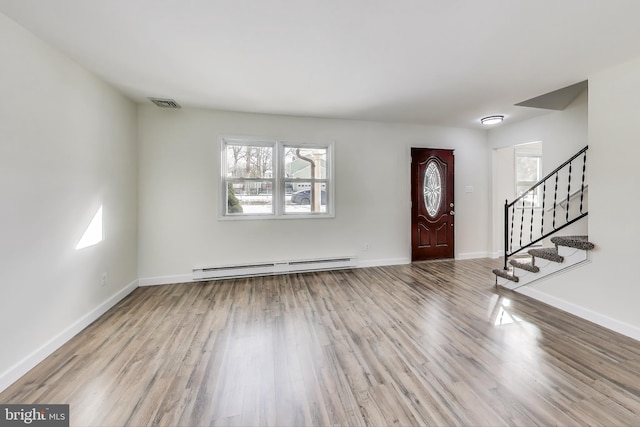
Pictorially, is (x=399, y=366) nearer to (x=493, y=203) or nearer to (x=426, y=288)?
(x=426, y=288)

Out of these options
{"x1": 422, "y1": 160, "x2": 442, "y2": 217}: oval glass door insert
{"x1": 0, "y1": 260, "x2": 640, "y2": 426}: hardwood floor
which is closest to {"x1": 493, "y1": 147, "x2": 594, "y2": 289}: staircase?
{"x1": 0, "y1": 260, "x2": 640, "y2": 426}: hardwood floor

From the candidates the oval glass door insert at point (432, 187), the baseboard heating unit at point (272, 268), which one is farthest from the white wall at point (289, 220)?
the oval glass door insert at point (432, 187)

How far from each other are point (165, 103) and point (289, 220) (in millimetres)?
2452

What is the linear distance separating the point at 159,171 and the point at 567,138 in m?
6.19

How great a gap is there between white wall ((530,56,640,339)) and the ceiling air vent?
16.6 feet

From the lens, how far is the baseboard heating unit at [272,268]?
3.90 meters

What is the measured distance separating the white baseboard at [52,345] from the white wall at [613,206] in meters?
5.07

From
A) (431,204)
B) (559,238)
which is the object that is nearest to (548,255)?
(559,238)

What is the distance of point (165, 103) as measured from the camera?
3541 mm

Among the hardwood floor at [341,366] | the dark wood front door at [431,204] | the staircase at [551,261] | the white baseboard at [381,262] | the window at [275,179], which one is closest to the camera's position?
the hardwood floor at [341,366]

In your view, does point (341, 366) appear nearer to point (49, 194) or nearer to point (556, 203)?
point (49, 194)

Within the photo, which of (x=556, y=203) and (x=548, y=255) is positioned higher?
(x=556, y=203)

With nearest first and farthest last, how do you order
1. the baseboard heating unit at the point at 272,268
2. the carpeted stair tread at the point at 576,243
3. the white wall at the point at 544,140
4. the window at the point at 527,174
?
the carpeted stair tread at the point at 576,243 → the white wall at the point at 544,140 → the baseboard heating unit at the point at 272,268 → the window at the point at 527,174

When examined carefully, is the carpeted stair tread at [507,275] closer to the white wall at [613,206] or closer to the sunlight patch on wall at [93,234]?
the white wall at [613,206]
